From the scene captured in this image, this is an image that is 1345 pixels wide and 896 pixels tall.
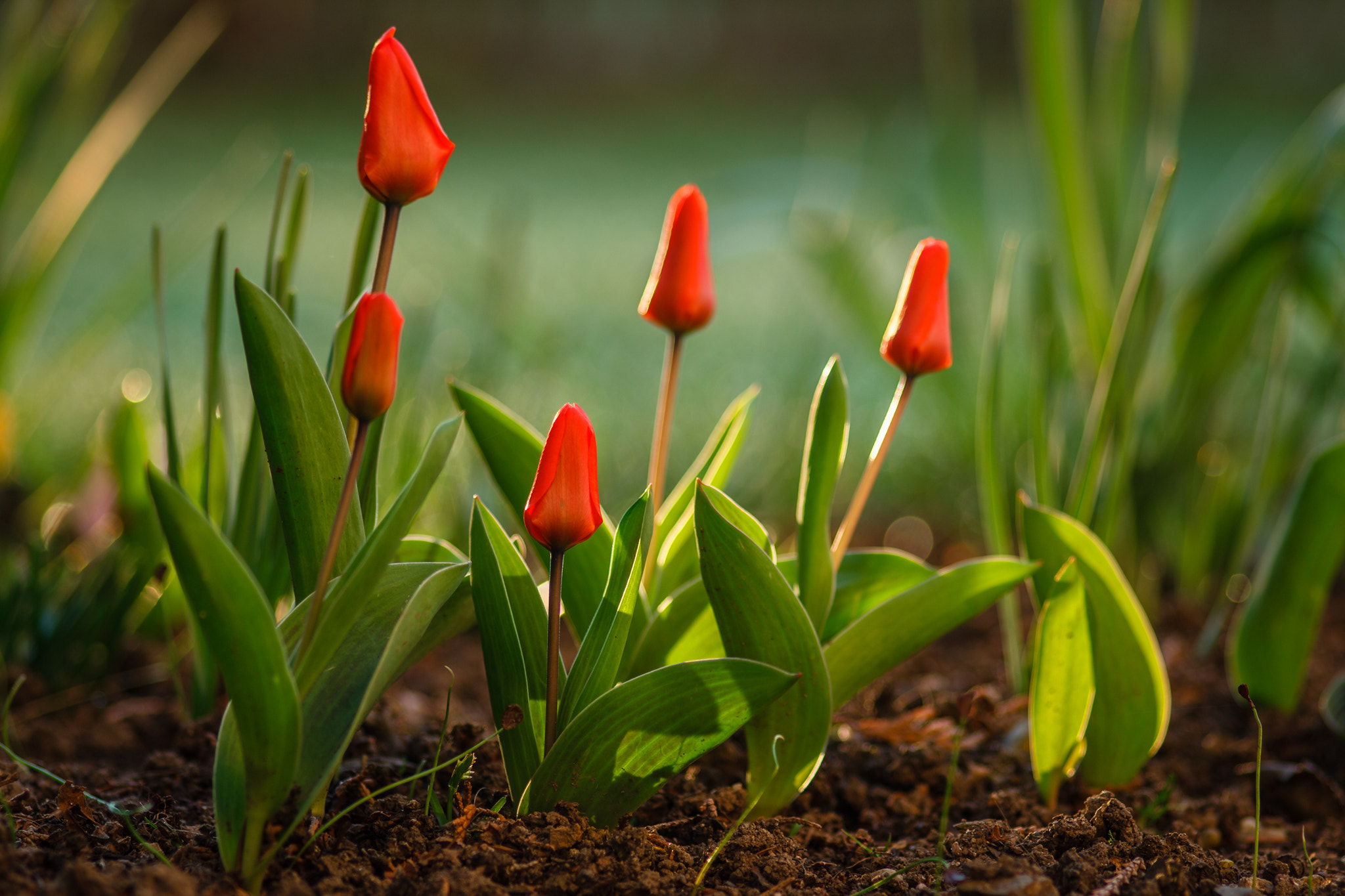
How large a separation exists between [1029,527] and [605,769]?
1.28 feet

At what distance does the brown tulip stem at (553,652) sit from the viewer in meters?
0.66

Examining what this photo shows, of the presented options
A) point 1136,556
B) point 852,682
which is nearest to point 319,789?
point 852,682

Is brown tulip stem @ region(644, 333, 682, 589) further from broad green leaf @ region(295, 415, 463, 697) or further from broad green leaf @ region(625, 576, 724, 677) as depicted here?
broad green leaf @ region(295, 415, 463, 697)

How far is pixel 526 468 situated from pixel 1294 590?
2.47 ft

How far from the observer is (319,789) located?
0.61 meters

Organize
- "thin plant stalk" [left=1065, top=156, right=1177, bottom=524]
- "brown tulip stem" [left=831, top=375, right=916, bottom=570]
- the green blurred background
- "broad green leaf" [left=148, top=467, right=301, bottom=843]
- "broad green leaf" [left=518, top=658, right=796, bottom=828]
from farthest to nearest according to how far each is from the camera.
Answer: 1. the green blurred background
2. "thin plant stalk" [left=1065, top=156, right=1177, bottom=524]
3. "brown tulip stem" [left=831, top=375, right=916, bottom=570]
4. "broad green leaf" [left=518, top=658, right=796, bottom=828]
5. "broad green leaf" [left=148, top=467, right=301, bottom=843]

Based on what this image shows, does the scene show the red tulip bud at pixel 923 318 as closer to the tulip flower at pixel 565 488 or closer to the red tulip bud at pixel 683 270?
the red tulip bud at pixel 683 270

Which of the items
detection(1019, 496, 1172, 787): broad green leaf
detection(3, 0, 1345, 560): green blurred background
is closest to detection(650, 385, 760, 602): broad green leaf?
detection(1019, 496, 1172, 787): broad green leaf

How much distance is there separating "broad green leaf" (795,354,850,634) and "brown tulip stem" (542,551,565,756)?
18cm

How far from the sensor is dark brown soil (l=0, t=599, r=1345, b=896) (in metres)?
0.66

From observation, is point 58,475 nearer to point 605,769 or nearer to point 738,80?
point 605,769

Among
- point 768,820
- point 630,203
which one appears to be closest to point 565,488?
point 768,820

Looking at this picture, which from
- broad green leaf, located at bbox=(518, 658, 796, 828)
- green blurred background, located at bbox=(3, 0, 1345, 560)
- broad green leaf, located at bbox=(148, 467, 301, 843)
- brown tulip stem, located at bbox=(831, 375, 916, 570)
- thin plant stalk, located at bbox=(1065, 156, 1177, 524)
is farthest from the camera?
green blurred background, located at bbox=(3, 0, 1345, 560)

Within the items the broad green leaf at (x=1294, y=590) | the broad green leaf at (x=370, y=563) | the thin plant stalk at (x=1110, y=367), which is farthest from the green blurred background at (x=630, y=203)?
the broad green leaf at (x=370, y=563)
